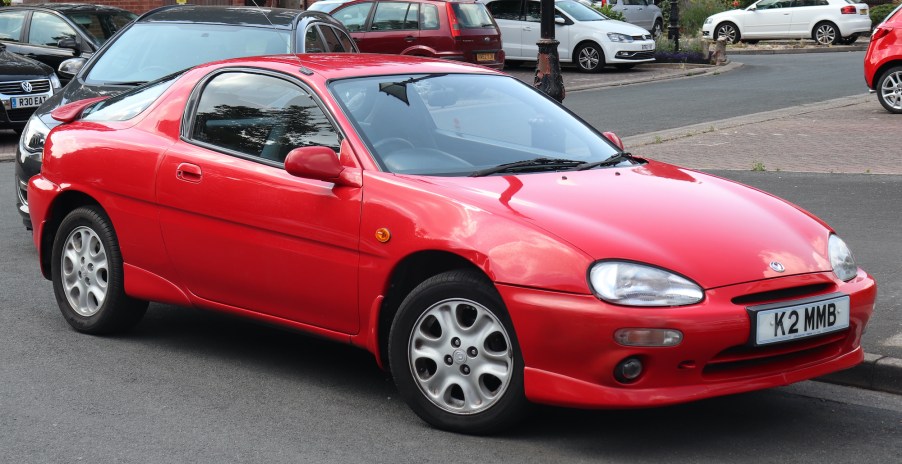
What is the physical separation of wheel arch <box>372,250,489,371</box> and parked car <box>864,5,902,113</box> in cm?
1297

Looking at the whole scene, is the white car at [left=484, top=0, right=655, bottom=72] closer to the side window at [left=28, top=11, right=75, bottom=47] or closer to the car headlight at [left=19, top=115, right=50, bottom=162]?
the side window at [left=28, top=11, right=75, bottom=47]

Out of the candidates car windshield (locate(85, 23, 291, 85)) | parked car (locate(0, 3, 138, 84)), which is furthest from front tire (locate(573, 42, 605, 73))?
car windshield (locate(85, 23, 291, 85))

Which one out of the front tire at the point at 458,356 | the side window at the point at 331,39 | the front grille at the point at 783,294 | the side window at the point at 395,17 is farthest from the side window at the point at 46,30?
the front grille at the point at 783,294

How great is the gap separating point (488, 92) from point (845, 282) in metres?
2.00

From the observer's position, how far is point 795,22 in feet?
118

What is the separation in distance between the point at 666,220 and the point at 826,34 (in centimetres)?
3213

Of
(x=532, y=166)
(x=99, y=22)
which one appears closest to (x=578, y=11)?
(x=99, y=22)

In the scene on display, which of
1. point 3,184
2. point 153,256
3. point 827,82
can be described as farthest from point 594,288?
point 827,82

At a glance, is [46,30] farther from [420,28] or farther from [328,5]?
[420,28]

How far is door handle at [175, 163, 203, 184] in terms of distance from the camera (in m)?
6.05

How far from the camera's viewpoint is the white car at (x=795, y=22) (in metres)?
34.9

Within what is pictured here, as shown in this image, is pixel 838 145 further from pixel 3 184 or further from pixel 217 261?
pixel 217 261

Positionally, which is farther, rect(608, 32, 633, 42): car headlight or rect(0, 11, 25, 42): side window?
rect(608, 32, 633, 42): car headlight

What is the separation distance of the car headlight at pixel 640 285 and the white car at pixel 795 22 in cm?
3216
